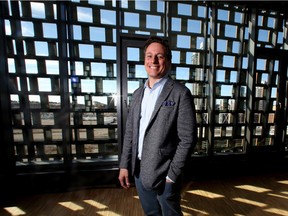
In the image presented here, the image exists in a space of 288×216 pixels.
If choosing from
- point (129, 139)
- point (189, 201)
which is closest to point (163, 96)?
point (129, 139)

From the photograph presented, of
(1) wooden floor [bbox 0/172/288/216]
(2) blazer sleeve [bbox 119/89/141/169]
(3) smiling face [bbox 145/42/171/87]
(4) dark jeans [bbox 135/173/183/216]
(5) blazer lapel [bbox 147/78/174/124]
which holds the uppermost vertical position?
(3) smiling face [bbox 145/42/171/87]

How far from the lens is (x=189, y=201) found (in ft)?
6.38

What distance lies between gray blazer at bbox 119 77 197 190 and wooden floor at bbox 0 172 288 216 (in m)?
1.21

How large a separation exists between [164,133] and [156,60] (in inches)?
16.5

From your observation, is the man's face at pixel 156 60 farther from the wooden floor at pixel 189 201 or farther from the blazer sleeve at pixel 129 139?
the wooden floor at pixel 189 201

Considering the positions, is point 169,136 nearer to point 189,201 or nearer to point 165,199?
point 165,199

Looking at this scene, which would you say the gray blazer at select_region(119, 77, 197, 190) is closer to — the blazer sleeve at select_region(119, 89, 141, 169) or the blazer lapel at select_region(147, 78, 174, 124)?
the blazer lapel at select_region(147, 78, 174, 124)

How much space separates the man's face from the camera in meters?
0.89

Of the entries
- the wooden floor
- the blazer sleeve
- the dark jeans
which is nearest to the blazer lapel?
the blazer sleeve

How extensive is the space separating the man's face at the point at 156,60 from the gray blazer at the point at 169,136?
0.11m

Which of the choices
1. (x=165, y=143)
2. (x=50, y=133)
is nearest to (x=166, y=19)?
(x=165, y=143)

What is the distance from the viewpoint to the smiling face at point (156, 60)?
889mm

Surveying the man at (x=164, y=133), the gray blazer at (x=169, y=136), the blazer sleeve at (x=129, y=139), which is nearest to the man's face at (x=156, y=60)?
the man at (x=164, y=133)

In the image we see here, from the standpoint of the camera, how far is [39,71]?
7.11 feet
